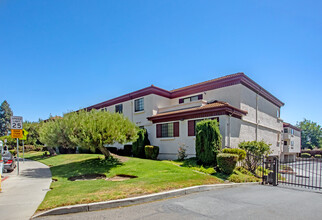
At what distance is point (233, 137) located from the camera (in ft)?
52.7

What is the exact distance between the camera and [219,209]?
5.98m

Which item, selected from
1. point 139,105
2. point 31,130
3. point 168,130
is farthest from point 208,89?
point 31,130

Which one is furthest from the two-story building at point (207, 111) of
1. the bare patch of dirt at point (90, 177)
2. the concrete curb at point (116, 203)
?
the concrete curb at point (116, 203)

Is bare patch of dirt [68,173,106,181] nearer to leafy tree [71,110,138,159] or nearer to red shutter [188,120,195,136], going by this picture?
leafy tree [71,110,138,159]

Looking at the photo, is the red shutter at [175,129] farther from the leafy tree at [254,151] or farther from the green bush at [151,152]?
the leafy tree at [254,151]

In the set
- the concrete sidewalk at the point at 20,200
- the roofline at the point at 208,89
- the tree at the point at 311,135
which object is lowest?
the tree at the point at 311,135

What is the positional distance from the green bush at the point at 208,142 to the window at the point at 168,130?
4172mm

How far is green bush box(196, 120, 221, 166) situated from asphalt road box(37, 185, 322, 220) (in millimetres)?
5592

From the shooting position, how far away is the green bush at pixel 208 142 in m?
13.3

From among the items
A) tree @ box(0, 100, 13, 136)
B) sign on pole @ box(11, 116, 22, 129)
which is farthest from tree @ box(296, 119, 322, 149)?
tree @ box(0, 100, 13, 136)

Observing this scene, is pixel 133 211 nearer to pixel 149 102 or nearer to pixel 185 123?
pixel 185 123

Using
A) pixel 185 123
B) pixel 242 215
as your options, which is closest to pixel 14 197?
pixel 242 215

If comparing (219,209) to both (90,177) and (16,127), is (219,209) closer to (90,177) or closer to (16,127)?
(90,177)

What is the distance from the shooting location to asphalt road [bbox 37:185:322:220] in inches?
214
